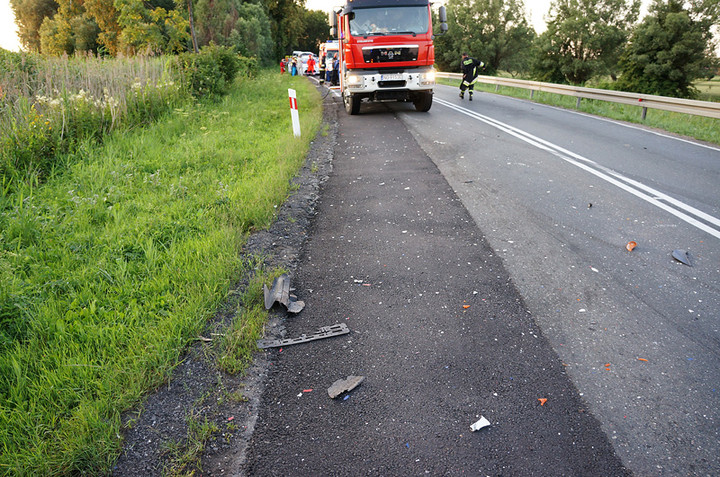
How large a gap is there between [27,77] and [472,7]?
66078mm

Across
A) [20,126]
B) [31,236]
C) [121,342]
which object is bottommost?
[121,342]

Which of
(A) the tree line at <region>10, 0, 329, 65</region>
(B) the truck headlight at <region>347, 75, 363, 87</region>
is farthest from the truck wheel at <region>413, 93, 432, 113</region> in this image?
(A) the tree line at <region>10, 0, 329, 65</region>

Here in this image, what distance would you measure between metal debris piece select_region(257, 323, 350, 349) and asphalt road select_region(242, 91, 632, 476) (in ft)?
0.16

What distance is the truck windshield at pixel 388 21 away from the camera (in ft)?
43.3

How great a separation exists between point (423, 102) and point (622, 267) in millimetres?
11314

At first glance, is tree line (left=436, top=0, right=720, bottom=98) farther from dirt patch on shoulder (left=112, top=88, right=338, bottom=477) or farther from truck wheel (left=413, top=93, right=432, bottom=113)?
dirt patch on shoulder (left=112, top=88, right=338, bottom=477)

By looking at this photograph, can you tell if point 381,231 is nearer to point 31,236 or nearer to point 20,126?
point 31,236

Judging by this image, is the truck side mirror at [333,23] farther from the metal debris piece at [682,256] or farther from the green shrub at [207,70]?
the metal debris piece at [682,256]

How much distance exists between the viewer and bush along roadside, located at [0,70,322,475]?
251 centimetres

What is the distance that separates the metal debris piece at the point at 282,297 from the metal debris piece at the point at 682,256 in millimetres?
3555

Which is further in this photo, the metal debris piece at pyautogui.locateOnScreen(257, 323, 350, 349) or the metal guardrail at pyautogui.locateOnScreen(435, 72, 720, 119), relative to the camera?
the metal guardrail at pyautogui.locateOnScreen(435, 72, 720, 119)

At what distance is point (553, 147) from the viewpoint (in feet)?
30.2

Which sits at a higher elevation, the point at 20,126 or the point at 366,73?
the point at 366,73

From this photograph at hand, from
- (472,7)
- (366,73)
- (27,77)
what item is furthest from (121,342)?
(472,7)
